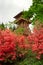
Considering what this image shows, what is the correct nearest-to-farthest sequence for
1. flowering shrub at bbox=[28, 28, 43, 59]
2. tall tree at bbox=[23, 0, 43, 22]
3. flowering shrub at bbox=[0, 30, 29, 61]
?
flowering shrub at bbox=[28, 28, 43, 59] → flowering shrub at bbox=[0, 30, 29, 61] → tall tree at bbox=[23, 0, 43, 22]

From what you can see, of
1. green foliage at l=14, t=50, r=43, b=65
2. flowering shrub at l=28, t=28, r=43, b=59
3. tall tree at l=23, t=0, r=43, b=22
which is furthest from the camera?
tall tree at l=23, t=0, r=43, b=22

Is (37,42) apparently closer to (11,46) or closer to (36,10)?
(11,46)

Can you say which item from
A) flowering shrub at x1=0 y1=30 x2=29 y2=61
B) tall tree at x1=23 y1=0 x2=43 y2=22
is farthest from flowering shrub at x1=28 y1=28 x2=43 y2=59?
tall tree at x1=23 y1=0 x2=43 y2=22

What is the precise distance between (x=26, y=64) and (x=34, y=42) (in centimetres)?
148

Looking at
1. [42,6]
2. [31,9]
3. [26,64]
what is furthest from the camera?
[31,9]

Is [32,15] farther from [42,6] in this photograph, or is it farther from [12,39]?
[12,39]

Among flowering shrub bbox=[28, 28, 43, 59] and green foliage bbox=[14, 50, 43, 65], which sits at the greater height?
flowering shrub bbox=[28, 28, 43, 59]

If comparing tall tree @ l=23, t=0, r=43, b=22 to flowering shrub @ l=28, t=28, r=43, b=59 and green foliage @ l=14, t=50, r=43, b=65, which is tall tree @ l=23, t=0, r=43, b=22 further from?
flowering shrub @ l=28, t=28, r=43, b=59

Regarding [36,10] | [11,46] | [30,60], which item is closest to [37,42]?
[30,60]

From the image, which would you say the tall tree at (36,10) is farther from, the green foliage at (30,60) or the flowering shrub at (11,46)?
the green foliage at (30,60)

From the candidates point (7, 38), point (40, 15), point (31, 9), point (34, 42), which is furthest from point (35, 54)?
point (31, 9)

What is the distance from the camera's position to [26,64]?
68.2ft

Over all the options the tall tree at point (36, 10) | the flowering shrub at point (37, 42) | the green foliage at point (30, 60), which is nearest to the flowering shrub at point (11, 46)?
the green foliage at point (30, 60)

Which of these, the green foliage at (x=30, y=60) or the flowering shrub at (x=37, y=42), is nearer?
the flowering shrub at (x=37, y=42)
